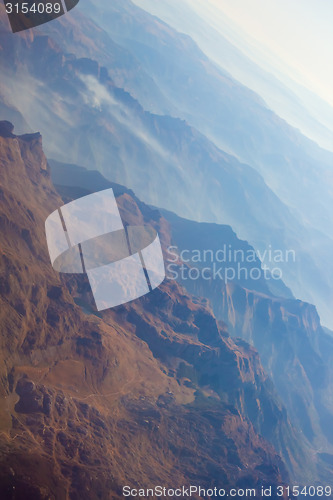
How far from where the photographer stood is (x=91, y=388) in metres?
63.5

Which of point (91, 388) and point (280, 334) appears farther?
point (280, 334)

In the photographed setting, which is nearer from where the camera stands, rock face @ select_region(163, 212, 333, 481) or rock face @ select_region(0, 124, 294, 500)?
rock face @ select_region(0, 124, 294, 500)

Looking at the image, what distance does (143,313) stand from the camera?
96875 millimetres

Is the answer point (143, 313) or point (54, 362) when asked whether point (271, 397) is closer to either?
point (143, 313)

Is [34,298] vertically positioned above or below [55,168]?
above

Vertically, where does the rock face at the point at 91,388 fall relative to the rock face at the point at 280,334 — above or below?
above

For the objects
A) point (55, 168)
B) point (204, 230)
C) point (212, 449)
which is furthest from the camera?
point (204, 230)

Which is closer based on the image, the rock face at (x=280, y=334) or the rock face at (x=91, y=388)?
the rock face at (x=91, y=388)

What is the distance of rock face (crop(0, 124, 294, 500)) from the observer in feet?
154

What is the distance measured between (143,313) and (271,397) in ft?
176

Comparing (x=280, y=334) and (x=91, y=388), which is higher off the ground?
(x=91, y=388)

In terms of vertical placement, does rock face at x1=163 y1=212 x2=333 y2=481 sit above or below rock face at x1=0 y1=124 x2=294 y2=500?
below

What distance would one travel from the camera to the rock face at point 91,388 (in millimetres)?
47041

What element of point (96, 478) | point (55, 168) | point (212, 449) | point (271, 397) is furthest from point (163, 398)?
point (55, 168)
